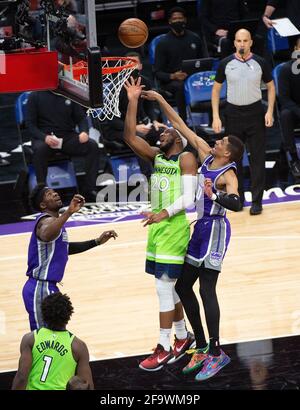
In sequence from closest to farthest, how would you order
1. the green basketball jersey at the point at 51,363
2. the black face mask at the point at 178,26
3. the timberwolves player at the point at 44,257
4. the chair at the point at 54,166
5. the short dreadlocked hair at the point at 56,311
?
the green basketball jersey at the point at 51,363, the short dreadlocked hair at the point at 56,311, the timberwolves player at the point at 44,257, the chair at the point at 54,166, the black face mask at the point at 178,26

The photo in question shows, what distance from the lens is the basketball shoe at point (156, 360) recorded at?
9117mm

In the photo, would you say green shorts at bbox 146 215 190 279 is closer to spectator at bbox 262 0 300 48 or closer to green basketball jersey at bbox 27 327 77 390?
green basketball jersey at bbox 27 327 77 390

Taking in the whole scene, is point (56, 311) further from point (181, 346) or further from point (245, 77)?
point (245, 77)

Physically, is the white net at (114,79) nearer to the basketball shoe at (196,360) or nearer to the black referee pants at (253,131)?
the basketball shoe at (196,360)

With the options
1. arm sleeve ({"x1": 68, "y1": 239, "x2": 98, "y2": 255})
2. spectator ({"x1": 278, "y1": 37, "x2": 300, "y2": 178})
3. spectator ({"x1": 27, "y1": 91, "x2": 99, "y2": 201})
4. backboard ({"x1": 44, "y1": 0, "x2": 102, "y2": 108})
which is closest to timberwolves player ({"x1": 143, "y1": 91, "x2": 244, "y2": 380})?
arm sleeve ({"x1": 68, "y1": 239, "x2": 98, "y2": 255})

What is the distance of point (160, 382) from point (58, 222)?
147 cm

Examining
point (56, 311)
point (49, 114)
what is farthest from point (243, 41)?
point (56, 311)

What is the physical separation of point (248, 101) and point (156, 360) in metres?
4.49

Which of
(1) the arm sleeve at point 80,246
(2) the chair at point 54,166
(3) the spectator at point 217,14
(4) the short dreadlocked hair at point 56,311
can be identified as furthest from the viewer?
(3) the spectator at point 217,14

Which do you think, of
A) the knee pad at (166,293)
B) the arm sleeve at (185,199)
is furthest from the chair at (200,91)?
the knee pad at (166,293)

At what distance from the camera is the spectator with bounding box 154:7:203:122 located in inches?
594

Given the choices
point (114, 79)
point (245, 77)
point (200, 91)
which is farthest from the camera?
point (200, 91)

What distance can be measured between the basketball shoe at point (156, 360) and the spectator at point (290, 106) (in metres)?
5.41

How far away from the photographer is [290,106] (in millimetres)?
14242
